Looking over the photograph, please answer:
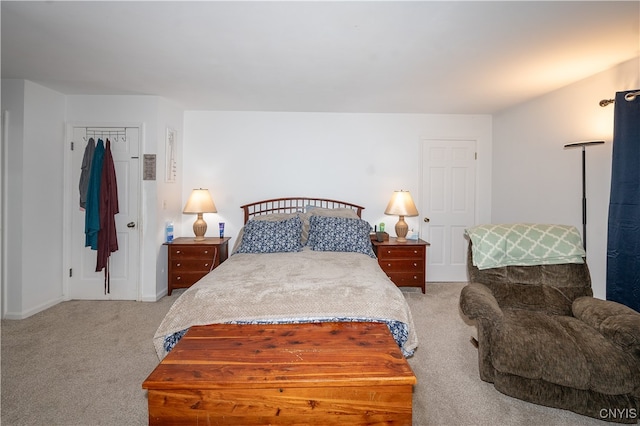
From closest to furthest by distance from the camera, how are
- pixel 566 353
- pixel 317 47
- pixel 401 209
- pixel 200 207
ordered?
1. pixel 566 353
2. pixel 317 47
3. pixel 200 207
4. pixel 401 209

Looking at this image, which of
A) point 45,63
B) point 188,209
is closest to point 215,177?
point 188,209

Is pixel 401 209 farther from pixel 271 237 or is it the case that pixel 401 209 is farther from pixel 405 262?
pixel 271 237

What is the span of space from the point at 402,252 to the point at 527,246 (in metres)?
1.51

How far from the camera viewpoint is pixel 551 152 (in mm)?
3279

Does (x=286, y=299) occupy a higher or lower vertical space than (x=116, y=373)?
higher

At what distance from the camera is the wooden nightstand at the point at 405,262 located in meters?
3.70

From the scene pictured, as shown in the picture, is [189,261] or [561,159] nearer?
[561,159]

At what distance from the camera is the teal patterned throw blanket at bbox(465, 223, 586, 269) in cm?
231

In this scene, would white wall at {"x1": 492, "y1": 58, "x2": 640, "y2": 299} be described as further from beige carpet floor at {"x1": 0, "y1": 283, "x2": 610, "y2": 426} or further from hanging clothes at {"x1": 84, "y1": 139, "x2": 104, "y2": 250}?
hanging clothes at {"x1": 84, "y1": 139, "x2": 104, "y2": 250}

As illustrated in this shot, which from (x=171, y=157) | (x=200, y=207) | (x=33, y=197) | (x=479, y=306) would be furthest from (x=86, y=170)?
(x=479, y=306)

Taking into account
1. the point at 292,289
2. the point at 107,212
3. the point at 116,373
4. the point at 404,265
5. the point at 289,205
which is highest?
the point at 289,205

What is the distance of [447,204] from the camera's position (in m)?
4.29

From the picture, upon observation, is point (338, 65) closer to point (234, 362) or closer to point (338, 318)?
point (338, 318)

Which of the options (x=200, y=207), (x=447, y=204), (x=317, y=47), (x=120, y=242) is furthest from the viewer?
(x=447, y=204)
